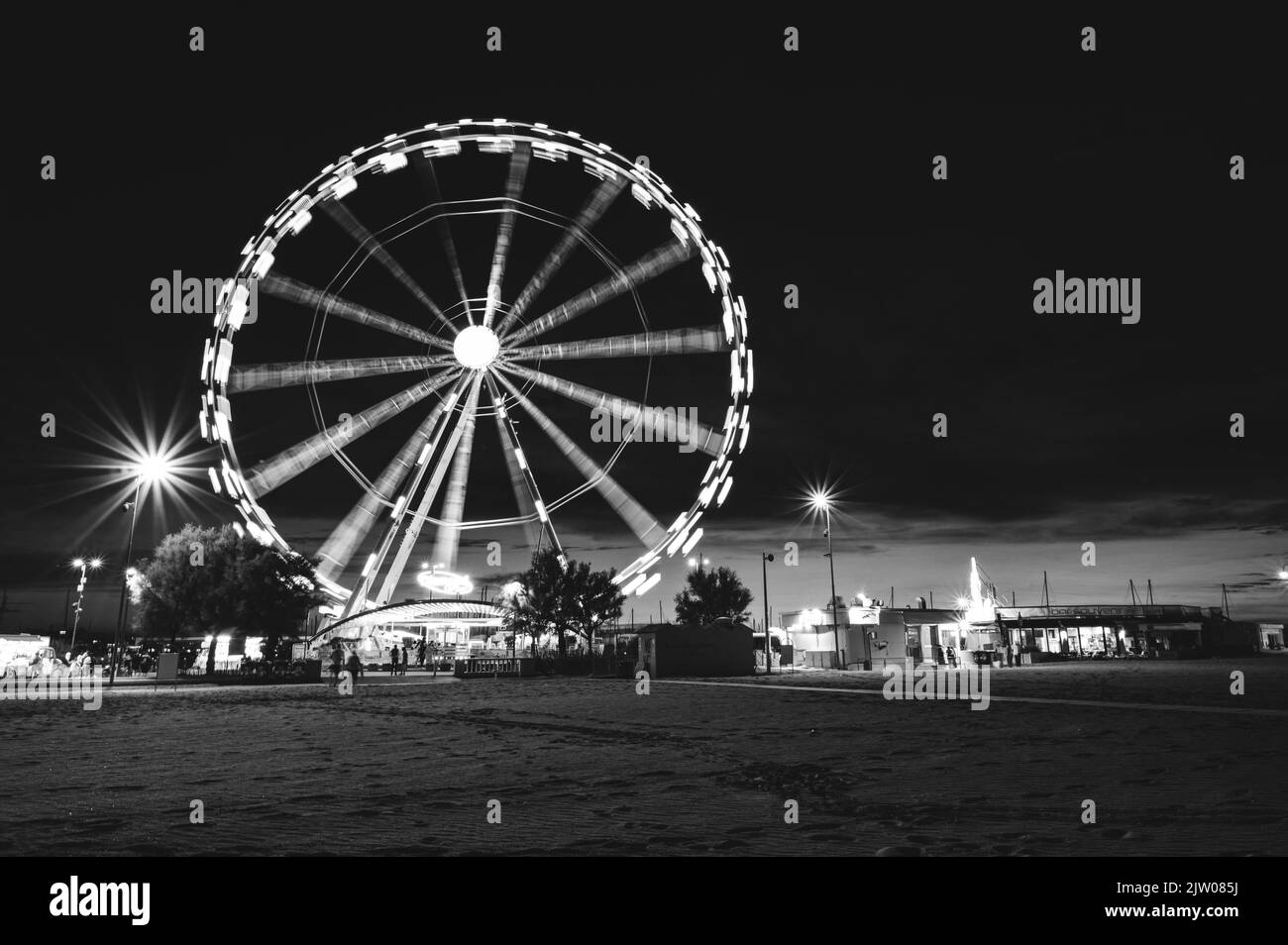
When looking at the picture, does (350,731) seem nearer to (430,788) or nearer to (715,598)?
(430,788)

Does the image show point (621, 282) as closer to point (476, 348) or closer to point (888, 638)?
point (476, 348)

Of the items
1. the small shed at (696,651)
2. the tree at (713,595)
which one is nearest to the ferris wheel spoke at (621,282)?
the small shed at (696,651)

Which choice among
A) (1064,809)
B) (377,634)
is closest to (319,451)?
(1064,809)

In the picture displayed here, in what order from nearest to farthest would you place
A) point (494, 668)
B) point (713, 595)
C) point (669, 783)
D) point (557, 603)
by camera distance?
point (669, 783)
point (494, 668)
point (557, 603)
point (713, 595)

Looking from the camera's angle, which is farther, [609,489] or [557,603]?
[557,603]

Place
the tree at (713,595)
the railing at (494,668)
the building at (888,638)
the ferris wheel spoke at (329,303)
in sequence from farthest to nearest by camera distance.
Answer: the tree at (713,595) → the building at (888,638) → the railing at (494,668) → the ferris wheel spoke at (329,303)

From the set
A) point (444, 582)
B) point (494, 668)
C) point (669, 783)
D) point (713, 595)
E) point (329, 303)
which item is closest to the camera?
point (669, 783)

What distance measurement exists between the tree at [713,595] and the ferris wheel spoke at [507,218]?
153 ft

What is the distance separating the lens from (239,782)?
8336 millimetres

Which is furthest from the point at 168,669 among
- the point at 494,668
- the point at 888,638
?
the point at 888,638

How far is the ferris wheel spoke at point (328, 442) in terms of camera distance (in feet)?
98.2

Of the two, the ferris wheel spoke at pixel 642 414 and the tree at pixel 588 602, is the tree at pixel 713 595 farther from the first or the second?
the ferris wheel spoke at pixel 642 414

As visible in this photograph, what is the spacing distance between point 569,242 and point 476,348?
5006mm

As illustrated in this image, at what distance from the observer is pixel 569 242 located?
31.8 metres
